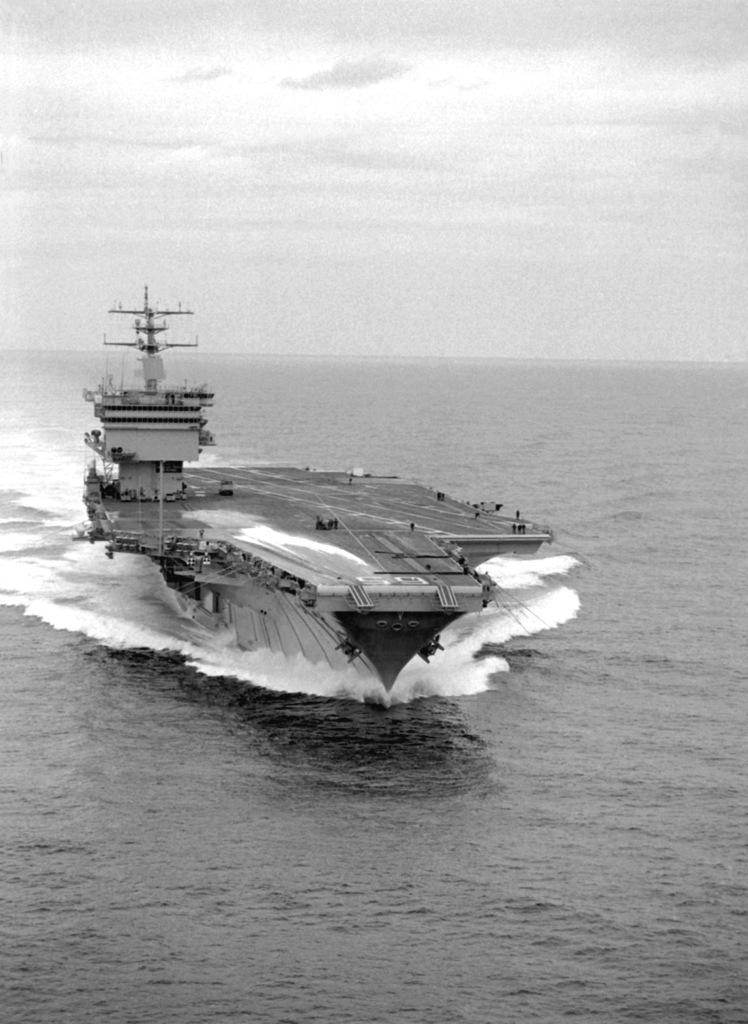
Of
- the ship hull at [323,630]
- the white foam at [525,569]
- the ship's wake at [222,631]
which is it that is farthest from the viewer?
the white foam at [525,569]

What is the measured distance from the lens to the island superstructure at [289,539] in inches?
1463

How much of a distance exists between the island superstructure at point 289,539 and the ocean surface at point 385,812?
1394 millimetres

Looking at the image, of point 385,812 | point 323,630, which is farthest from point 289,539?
point 385,812

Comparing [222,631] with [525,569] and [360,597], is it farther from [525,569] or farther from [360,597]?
[525,569]

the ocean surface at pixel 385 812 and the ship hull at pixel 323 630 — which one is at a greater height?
the ship hull at pixel 323 630

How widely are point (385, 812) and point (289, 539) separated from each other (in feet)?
54.6

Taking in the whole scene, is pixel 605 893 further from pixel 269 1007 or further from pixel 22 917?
pixel 22 917

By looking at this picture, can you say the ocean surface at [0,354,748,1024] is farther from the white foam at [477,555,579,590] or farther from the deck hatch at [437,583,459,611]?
the deck hatch at [437,583,459,611]

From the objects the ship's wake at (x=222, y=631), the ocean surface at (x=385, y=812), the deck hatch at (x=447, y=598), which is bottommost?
the ocean surface at (x=385, y=812)

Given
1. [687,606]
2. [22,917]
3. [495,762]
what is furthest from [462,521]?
[22,917]

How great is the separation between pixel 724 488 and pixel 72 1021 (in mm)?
66486

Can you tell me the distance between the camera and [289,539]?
1799 inches

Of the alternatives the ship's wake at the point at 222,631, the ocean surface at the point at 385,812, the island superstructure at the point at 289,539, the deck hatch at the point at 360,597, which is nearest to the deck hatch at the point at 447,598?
the island superstructure at the point at 289,539

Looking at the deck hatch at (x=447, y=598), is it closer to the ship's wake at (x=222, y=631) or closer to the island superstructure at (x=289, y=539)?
the island superstructure at (x=289, y=539)
